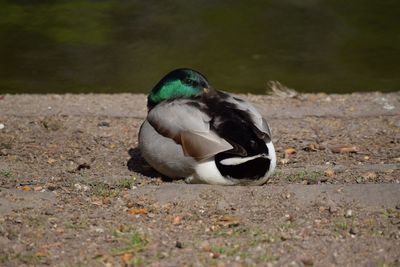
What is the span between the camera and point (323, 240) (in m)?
4.77

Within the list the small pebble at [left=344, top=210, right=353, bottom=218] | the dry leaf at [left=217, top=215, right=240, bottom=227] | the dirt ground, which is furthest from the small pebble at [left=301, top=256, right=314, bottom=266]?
the small pebble at [left=344, top=210, right=353, bottom=218]

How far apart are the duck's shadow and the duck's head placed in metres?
0.51

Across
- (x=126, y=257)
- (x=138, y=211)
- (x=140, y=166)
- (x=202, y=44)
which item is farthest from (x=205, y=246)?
(x=202, y=44)

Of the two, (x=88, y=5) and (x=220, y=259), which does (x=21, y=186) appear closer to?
(x=220, y=259)

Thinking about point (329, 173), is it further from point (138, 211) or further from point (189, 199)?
point (138, 211)

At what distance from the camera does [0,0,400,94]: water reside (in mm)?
9836

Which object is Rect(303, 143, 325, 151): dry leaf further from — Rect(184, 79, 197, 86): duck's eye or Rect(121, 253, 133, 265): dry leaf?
Rect(121, 253, 133, 265): dry leaf

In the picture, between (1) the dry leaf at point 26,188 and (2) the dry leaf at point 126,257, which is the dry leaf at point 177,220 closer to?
(2) the dry leaf at point 126,257

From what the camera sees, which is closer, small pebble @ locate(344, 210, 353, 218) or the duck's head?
small pebble @ locate(344, 210, 353, 218)

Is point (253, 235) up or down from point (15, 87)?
up

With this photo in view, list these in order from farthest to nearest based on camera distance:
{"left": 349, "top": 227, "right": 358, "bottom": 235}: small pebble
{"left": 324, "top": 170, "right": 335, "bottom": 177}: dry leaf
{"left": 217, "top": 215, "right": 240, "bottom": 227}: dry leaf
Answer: {"left": 324, "top": 170, "right": 335, "bottom": 177}: dry leaf → {"left": 217, "top": 215, "right": 240, "bottom": 227}: dry leaf → {"left": 349, "top": 227, "right": 358, "bottom": 235}: small pebble

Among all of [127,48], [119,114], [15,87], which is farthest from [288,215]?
[127,48]

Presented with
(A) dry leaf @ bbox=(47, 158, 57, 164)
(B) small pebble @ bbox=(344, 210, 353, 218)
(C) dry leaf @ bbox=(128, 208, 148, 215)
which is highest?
(B) small pebble @ bbox=(344, 210, 353, 218)

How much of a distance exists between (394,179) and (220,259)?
1925 millimetres
